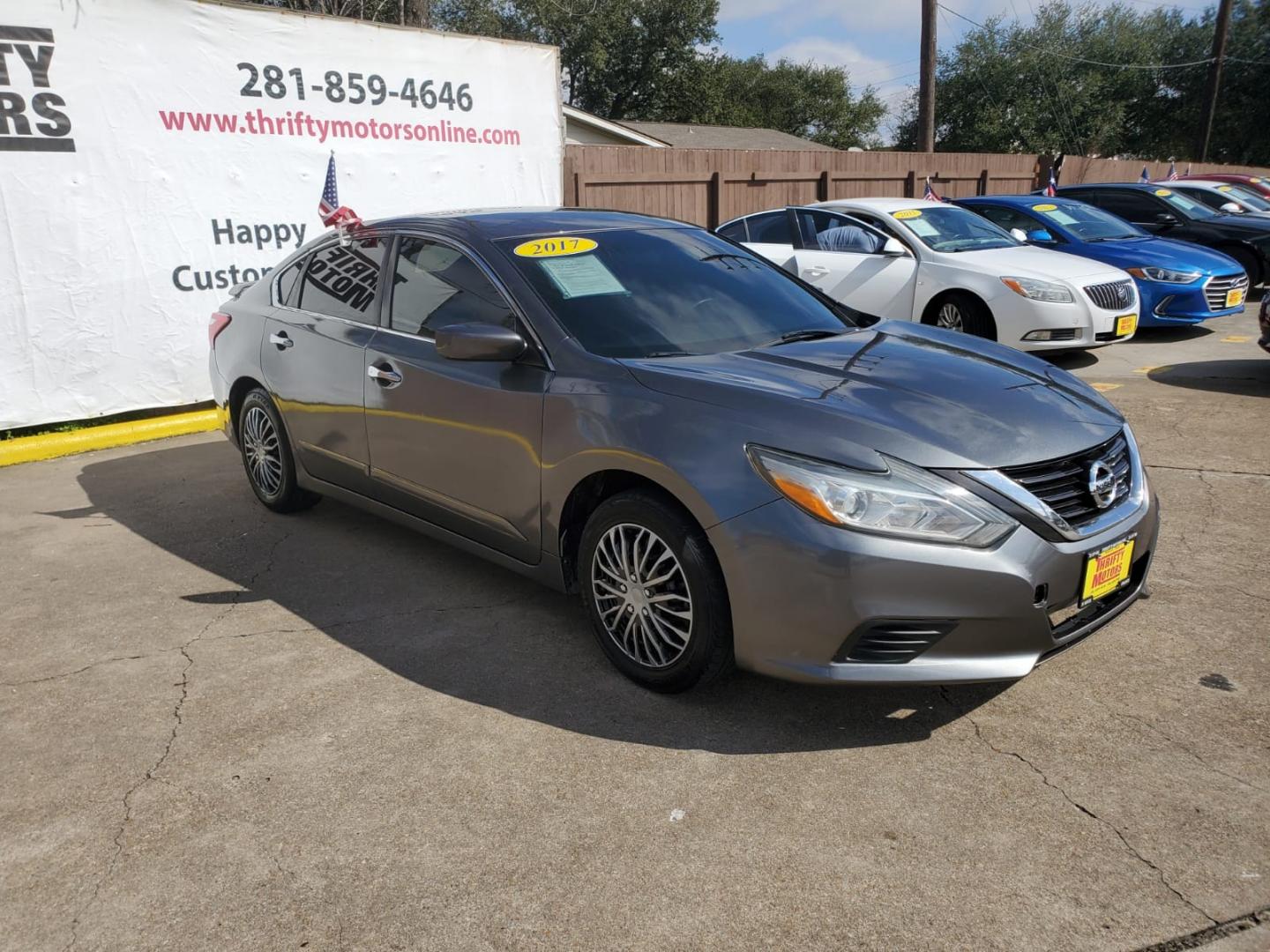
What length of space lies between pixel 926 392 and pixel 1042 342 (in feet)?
19.3

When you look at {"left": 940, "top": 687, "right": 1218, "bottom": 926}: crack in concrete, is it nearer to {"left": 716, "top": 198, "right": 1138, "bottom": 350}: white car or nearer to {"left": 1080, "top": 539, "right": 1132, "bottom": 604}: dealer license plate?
{"left": 1080, "top": 539, "right": 1132, "bottom": 604}: dealer license plate

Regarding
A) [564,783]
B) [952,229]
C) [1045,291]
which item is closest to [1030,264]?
[1045,291]

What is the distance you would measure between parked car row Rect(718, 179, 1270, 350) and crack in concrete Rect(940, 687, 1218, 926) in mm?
5933

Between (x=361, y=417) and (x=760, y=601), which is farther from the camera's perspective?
(x=361, y=417)

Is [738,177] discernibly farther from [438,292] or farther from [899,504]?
[899,504]

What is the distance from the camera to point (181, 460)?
23.8ft

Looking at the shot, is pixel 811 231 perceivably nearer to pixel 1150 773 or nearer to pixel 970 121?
pixel 1150 773

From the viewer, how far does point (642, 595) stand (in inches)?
140

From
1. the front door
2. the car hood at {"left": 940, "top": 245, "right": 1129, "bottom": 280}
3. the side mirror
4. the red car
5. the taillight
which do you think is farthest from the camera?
the red car

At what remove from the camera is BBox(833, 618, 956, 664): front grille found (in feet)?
9.94

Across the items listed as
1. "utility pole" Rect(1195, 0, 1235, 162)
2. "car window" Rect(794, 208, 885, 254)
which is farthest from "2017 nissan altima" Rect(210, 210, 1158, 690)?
"utility pole" Rect(1195, 0, 1235, 162)

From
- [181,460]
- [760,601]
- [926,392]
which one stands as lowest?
[181,460]

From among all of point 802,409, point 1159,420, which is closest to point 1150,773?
point 802,409

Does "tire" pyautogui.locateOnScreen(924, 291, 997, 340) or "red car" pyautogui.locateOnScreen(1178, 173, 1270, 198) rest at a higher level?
"red car" pyautogui.locateOnScreen(1178, 173, 1270, 198)
